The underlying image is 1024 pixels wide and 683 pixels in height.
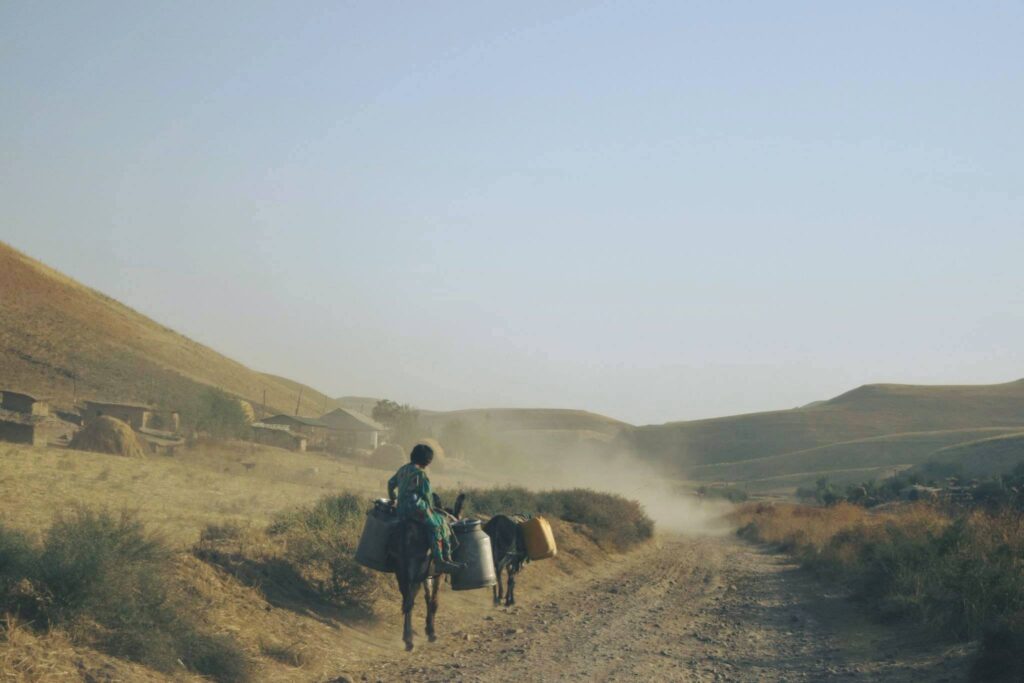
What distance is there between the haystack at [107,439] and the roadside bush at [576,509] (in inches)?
732

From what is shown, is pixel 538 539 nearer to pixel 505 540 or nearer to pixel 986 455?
pixel 505 540

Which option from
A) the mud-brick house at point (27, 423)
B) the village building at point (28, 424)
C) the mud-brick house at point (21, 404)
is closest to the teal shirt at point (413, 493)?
the village building at point (28, 424)

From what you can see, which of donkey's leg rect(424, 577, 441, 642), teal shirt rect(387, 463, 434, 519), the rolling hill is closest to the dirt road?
donkey's leg rect(424, 577, 441, 642)

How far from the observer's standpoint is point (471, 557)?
1362 centimetres

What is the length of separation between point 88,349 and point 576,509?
76.1 metres

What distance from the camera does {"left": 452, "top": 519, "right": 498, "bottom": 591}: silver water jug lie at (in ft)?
44.2

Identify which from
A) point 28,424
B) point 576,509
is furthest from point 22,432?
point 576,509

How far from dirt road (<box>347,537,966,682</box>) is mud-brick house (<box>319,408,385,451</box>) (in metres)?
64.8

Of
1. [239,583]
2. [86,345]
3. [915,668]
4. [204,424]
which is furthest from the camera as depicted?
[86,345]

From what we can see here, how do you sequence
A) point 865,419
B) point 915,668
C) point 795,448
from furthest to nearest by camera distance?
point 865,419, point 795,448, point 915,668

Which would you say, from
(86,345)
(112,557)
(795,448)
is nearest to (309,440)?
(86,345)

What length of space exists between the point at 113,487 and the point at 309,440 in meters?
55.5

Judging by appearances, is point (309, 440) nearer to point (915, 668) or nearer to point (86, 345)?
point (86, 345)

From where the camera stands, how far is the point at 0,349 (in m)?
85.8
